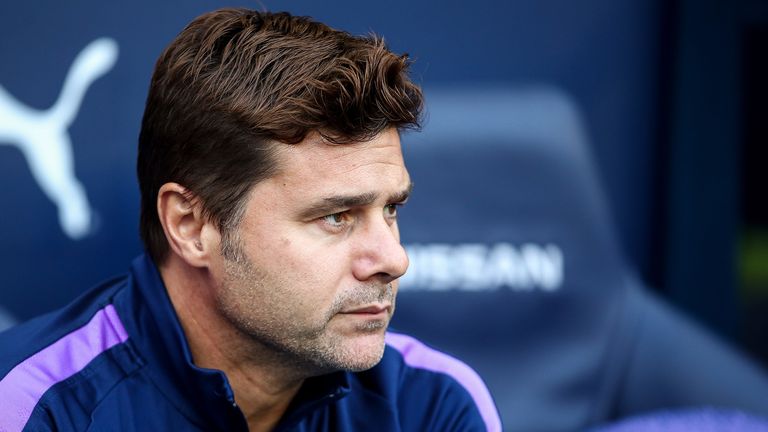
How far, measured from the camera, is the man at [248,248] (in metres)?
1.32

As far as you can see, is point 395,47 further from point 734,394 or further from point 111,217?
point 734,394

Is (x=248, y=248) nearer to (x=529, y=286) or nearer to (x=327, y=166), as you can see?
(x=327, y=166)

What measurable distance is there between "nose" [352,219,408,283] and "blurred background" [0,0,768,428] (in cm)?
88

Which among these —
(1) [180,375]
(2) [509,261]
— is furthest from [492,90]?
(1) [180,375]

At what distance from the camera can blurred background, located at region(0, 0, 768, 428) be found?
209 cm

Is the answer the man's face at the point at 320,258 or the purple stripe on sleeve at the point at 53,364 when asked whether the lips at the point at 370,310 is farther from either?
the purple stripe on sleeve at the point at 53,364

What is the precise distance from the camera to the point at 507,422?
2.22 metres

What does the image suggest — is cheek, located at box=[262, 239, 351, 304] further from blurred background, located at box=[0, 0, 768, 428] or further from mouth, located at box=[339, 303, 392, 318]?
blurred background, located at box=[0, 0, 768, 428]

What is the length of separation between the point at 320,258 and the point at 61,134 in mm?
988

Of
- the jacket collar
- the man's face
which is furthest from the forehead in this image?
the jacket collar

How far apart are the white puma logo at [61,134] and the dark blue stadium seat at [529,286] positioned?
67 centimetres

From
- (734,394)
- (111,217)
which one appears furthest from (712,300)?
(111,217)

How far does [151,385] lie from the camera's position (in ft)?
4.45

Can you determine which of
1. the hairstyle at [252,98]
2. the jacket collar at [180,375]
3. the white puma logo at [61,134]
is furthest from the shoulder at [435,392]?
the white puma logo at [61,134]
